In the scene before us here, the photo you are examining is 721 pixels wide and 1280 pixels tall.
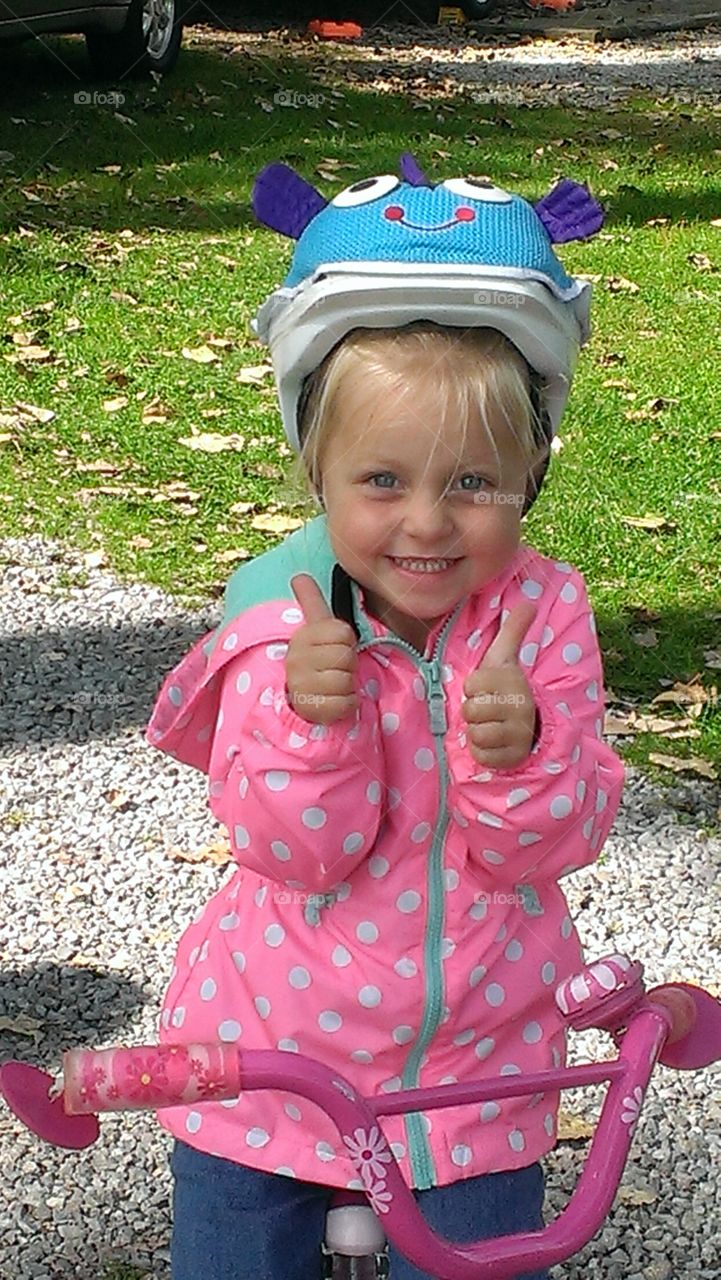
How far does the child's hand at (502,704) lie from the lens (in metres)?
1.72

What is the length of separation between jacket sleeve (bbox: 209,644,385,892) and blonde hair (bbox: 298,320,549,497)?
28cm

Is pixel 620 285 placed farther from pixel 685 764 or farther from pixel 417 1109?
pixel 417 1109

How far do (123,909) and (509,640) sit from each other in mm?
2102

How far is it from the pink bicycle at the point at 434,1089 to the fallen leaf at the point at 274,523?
3.88 metres

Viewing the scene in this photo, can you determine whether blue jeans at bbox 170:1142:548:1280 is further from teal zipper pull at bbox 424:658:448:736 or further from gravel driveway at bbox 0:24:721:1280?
gravel driveway at bbox 0:24:721:1280

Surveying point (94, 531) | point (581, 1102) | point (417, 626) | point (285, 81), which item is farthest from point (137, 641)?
point (285, 81)

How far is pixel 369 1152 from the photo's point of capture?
1.58 metres

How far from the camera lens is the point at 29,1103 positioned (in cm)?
170

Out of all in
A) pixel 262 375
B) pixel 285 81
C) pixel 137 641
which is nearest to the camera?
pixel 137 641

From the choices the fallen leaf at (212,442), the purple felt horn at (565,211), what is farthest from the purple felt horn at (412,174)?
the fallen leaf at (212,442)

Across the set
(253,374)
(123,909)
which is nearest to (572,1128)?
(123,909)

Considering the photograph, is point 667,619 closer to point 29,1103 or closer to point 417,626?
point 417,626

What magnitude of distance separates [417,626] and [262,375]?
5072 mm

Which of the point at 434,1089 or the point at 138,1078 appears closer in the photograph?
the point at 138,1078
